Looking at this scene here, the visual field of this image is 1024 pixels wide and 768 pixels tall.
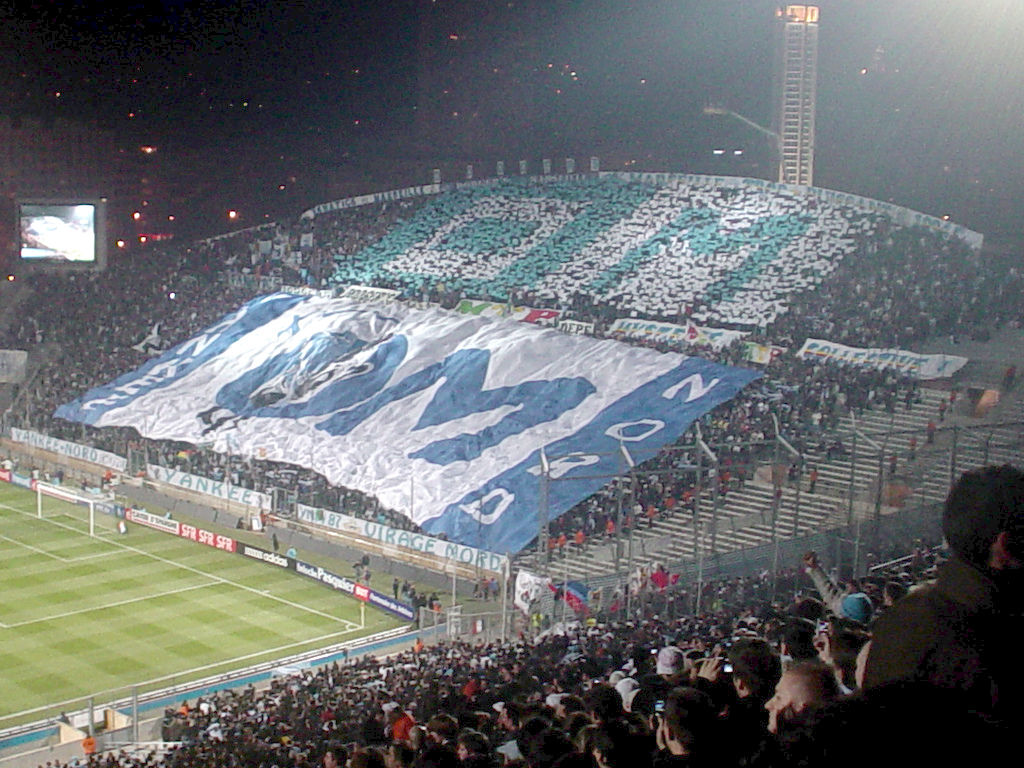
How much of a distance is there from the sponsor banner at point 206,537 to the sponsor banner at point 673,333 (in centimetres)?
1535

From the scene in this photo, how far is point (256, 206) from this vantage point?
7756 cm

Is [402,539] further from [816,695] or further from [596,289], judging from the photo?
[816,695]

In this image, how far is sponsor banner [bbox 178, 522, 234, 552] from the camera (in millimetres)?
42031

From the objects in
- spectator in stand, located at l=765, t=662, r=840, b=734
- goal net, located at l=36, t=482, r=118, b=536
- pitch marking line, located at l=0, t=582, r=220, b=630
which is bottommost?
pitch marking line, located at l=0, t=582, r=220, b=630

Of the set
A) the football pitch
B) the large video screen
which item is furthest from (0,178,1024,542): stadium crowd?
the football pitch

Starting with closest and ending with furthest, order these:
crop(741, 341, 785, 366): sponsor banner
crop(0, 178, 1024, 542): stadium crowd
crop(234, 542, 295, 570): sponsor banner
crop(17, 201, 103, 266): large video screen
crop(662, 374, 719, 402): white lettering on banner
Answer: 1. crop(662, 374, 719, 402): white lettering on banner
2. crop(0, 178, 1024, 542): stadium crowd
3. crop(234, 542, 295, 570): sponsor banner
4. crop(741, 341, 785, 366): sponsor banner
5. crop(17, 201, 103, 266): large video screen

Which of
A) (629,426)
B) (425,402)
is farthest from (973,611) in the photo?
(425,402)

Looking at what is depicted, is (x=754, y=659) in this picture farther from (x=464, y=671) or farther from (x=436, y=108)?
(x=436, y=108)

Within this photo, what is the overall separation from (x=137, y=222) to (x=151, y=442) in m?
27.7

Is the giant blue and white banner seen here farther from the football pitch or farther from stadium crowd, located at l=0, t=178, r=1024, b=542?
the football pitch

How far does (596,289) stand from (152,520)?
1938cm

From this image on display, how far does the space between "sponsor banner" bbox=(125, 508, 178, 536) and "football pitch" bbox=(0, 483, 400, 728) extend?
0.26 metres

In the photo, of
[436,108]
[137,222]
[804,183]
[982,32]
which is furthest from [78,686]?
[436,108]

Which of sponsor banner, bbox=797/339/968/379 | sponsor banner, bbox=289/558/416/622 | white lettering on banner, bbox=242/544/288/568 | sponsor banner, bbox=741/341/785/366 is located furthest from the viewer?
sponsor banner, bbox=741/341/785/366
